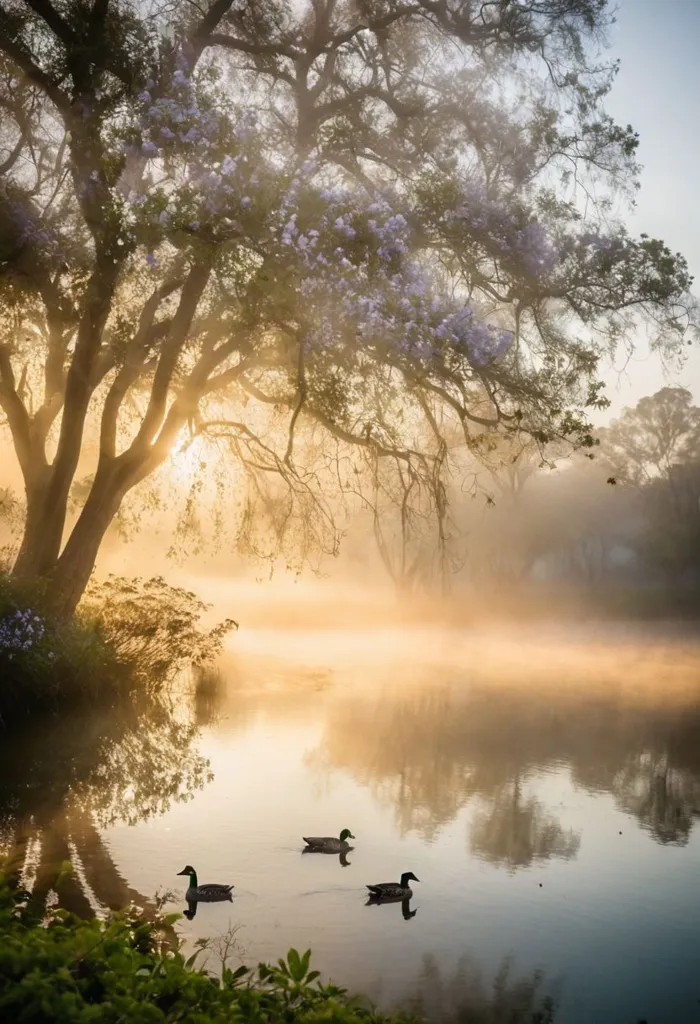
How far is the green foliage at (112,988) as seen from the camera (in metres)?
4.48

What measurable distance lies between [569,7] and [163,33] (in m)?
7.12

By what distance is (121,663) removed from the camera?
19.8 metres

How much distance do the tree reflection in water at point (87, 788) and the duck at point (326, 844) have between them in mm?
2114

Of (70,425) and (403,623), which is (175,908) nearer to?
(70,425)

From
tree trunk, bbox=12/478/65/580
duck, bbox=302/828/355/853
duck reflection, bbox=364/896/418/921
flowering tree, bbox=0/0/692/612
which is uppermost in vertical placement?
flowering tree, bbox=0/0/692/612

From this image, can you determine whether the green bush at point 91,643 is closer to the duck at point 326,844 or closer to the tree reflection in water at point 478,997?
the duck at point 326,844

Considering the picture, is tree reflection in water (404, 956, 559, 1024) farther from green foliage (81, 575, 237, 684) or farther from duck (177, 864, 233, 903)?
green foliage (81, 575, 237, 684)

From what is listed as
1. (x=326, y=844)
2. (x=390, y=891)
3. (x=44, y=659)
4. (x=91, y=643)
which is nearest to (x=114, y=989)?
(x=390, y=891)

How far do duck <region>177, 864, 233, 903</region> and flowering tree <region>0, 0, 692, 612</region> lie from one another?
7468 millimetres

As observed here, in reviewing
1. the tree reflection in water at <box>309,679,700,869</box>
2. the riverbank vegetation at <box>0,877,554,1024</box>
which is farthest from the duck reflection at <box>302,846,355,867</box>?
the riverbank vegetation at <box>0,877,554,1024</box>

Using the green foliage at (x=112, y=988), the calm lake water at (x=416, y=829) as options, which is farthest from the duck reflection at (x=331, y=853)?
the green foliage at (x=112, y=988)

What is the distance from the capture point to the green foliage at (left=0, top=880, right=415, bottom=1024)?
4477 mm

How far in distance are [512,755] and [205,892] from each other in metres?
8.73

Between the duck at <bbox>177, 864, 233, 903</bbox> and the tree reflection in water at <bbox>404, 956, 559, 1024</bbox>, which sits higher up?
the duck at <bbox>177, 864, 233, 903</bbox>
